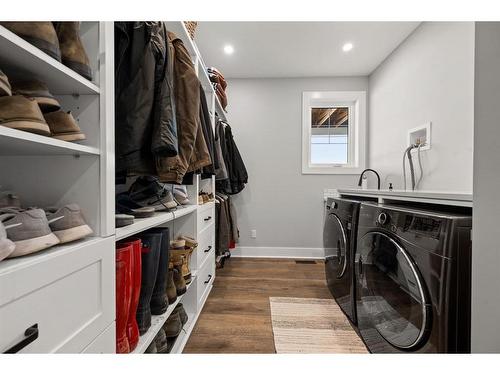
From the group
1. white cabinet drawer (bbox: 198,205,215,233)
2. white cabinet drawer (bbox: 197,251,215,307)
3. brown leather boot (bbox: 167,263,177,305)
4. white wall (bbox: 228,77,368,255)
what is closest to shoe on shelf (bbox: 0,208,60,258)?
brown leather boot (bbox: 167,263,177,305)

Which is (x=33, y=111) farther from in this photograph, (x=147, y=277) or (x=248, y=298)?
(x=248, y=298)

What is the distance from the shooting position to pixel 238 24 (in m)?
1.87

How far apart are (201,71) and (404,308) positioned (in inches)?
66.8

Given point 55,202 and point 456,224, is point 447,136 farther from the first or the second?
point 55,202

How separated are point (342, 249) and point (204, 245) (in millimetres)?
929

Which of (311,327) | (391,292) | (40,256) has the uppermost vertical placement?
(40,256)

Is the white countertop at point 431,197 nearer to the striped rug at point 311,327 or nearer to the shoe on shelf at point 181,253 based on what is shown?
the striped rug at point 311,327

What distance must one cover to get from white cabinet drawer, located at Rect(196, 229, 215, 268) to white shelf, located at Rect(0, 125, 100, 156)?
98 centimetres

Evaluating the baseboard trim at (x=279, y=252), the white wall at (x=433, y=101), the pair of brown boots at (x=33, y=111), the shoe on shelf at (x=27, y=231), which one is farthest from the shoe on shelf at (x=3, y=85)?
the baseboard trim at (x=279, y=252)

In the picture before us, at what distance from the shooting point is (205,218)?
161 centimetres

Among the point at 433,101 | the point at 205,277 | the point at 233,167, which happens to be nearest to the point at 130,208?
the point at 205,277

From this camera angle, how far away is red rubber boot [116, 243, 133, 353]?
0.69 meters

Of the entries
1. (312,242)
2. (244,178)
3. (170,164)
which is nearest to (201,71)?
(170,164)

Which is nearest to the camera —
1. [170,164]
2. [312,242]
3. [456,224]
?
[456,224]
